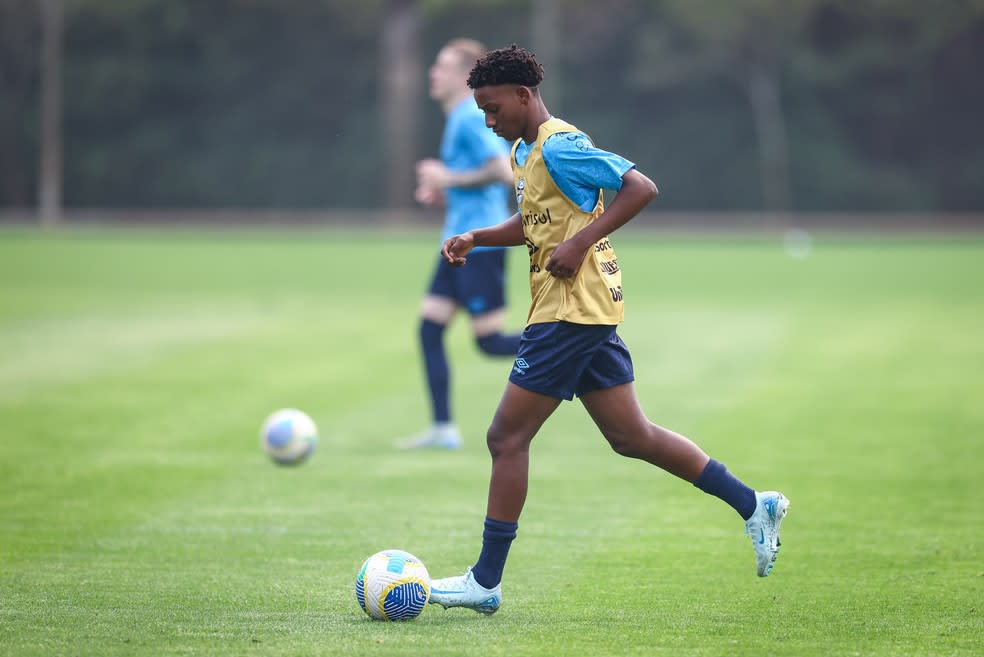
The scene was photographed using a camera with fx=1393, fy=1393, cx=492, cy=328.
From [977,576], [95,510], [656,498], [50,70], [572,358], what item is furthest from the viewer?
[50,70]

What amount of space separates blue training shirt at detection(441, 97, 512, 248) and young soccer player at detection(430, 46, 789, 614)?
3.82 metres

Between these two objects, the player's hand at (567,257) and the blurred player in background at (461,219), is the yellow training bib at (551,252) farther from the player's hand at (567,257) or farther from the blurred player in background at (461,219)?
the blurred player in background at (461,219)

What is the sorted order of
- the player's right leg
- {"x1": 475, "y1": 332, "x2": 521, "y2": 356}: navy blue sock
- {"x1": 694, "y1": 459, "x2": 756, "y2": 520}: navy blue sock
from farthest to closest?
{"x1": 475, "y1": 332, "x2": 521, "y2": 356}: navy blue sock → {"x1": 694, "y1": 459, "x2": 756, "y2": 520}: navy blue sock → the player's right leg

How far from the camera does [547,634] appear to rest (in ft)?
16.4

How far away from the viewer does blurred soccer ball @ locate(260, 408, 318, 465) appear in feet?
27.6

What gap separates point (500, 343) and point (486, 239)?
3.62 metres

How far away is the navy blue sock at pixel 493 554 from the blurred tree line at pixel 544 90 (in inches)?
1741

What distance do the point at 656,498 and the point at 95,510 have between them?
119 inches

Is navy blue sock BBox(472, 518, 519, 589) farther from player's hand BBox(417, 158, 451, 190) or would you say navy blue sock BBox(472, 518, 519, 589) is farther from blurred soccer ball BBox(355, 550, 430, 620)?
player's hand BBox(417, 158, 451, 190)

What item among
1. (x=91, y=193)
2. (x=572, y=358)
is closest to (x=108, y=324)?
(x=572, y=358)

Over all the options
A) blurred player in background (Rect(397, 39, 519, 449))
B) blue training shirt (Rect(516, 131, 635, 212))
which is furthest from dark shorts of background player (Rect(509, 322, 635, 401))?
blurred player in background (Rect(397, 39, 519, 449))

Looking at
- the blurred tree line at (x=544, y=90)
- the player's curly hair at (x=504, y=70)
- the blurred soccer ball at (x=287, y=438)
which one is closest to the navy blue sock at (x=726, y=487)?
the player's curly hair at (x=504, y=70)

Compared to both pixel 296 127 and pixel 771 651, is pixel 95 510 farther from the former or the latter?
pixel 296 127

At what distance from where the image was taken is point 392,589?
17.0ft
